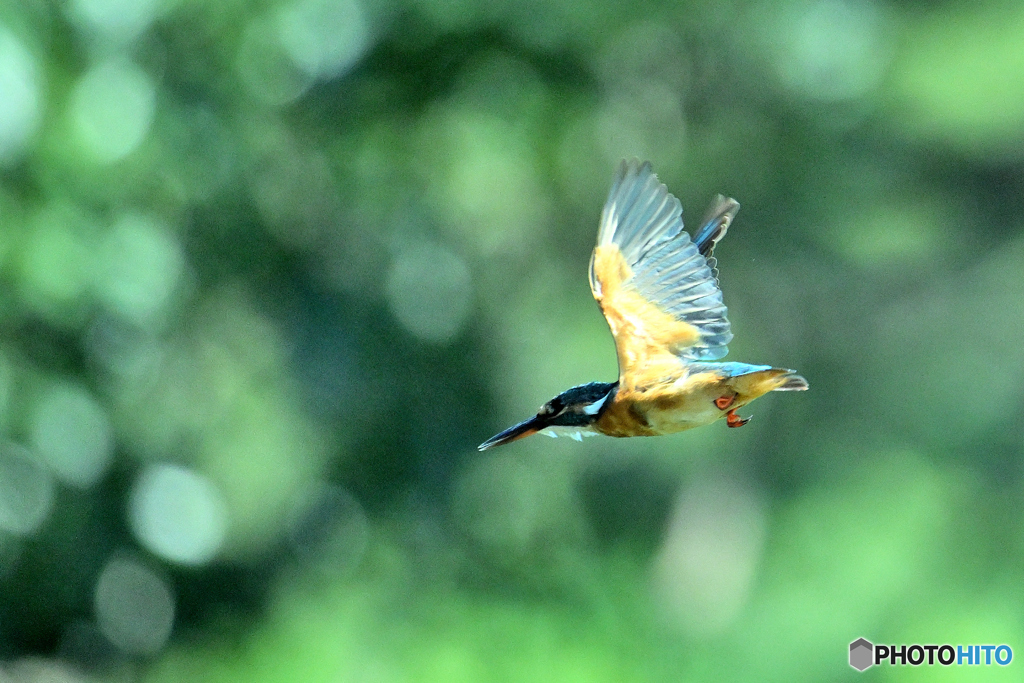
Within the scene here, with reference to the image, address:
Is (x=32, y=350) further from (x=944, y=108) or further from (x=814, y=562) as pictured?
(x=944, y=108)

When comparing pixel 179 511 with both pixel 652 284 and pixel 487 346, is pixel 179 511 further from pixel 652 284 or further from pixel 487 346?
pixel 652 284

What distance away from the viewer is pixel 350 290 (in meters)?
4.93

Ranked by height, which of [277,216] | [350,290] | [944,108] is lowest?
[350,290]

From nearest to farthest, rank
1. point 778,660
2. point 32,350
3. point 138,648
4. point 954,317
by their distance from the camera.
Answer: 1. point 32,350
2. point 778,660
3. point 138,648
4. point 954,317

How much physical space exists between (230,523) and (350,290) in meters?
1.20

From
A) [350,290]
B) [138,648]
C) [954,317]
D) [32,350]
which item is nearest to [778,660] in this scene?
[954,317]

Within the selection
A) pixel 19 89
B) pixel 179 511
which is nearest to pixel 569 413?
pixel 19 89

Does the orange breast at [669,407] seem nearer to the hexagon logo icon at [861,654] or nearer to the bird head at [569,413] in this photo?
the bird head at [569,413]

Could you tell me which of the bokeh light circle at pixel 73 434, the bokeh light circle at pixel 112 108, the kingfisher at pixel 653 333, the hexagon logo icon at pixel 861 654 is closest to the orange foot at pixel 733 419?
the kingfisher at pixel 653 333

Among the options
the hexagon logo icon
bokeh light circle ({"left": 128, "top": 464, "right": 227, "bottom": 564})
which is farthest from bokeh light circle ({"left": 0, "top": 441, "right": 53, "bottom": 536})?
the hexagon logo icon

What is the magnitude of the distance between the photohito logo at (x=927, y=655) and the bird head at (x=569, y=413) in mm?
3786

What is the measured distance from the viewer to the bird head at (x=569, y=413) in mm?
922

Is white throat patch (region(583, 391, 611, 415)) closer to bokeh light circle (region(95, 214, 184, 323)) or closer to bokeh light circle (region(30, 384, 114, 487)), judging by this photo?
bokeh light circle (region(95, 214, 184, 323))

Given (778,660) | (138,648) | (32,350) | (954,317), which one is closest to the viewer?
(32,350)
